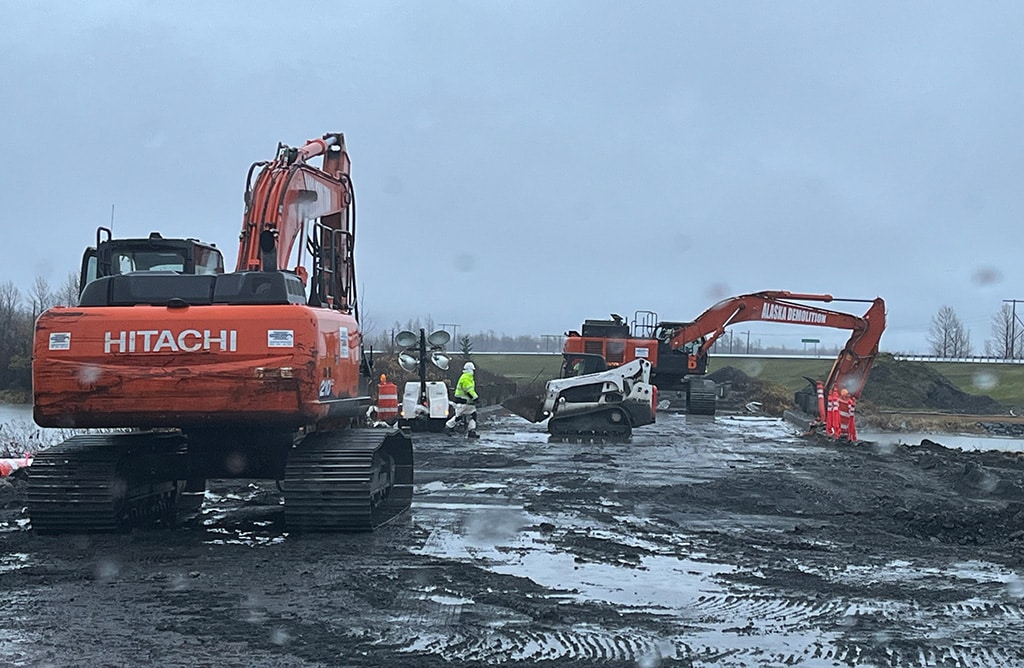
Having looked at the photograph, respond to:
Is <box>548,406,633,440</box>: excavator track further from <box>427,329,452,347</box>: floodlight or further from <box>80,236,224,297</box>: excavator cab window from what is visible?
<box>80,236,224,297</box>: excavator cab window

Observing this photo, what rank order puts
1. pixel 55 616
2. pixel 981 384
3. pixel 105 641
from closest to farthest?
1. pixel 105 641
2. pixel 55 616
3. pixel 981 384

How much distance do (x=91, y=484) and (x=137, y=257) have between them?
2581 millimetres

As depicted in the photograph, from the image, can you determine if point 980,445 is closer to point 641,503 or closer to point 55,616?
point 641,503

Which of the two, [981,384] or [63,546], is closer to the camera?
[63,546]

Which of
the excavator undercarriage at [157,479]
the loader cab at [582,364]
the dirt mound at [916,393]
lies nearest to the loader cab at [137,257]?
the excavator undercarriage at [157,479]

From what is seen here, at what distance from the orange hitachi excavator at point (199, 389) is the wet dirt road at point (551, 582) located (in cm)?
44

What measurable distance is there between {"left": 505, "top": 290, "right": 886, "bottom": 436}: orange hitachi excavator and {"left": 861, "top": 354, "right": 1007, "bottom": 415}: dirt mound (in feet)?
48.7

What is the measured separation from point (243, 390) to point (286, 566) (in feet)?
5.64

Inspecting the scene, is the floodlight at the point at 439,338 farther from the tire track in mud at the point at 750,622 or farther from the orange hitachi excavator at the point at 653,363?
the tire track in mud at the point at 750,622

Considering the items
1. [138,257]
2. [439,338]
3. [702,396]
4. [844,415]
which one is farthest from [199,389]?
[702,396]

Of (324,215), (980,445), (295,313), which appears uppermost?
(324,215)

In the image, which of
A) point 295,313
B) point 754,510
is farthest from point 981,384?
point 295,313

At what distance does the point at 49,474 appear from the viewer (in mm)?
10875

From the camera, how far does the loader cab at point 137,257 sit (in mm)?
12141
